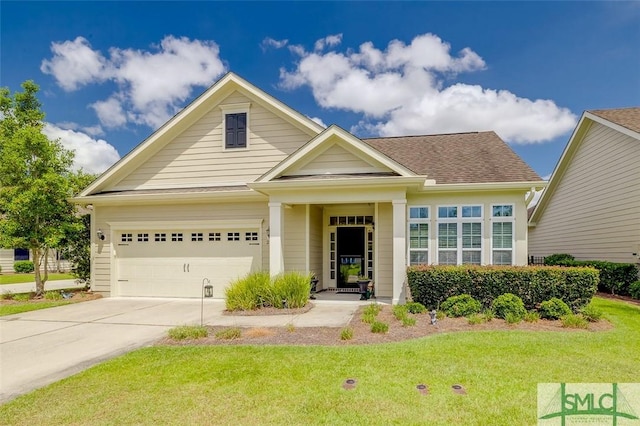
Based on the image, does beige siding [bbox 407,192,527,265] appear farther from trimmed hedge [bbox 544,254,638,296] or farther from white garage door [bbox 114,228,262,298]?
white garage door [bbox 114,228,262,298]

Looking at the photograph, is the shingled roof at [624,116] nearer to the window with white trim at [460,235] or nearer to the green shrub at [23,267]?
the window with white trim at [460,235]

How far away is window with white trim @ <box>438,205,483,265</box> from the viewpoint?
10906 mm

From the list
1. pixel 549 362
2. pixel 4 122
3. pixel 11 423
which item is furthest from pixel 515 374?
pixel 4 122

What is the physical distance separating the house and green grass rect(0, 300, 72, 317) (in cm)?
172

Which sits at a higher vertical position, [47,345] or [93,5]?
[93,5]

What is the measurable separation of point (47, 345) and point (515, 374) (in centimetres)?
763

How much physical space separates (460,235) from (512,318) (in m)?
3.81

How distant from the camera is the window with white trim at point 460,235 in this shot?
10.9 m

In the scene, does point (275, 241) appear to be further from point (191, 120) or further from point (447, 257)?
point (191, 120)

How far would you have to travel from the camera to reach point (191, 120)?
1288 centimetres

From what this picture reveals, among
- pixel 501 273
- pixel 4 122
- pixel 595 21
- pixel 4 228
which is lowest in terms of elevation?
pixel 501 273

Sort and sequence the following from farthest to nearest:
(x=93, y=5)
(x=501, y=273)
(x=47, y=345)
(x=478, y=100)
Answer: (x=478, y=100) < (x=93, y=5) < (x=501, y=273) < (x=47, y=345)

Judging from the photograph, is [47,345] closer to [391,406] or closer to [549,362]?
[391,406]

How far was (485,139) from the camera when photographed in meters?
13.6
